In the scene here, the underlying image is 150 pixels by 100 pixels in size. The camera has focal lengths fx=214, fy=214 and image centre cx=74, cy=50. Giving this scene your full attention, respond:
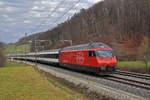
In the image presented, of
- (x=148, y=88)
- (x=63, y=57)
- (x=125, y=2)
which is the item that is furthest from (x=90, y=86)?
(x=125, y=2)

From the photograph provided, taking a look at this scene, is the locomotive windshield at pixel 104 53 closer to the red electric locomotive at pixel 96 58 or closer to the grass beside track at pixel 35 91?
A: the red electric locomotive at pixel 96 58

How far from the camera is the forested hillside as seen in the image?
74631 mm

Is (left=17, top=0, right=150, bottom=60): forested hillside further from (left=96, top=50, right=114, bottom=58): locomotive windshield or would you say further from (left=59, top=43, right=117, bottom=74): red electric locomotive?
(left=96, top=50, right=114, bottom=58): locomotive windshield

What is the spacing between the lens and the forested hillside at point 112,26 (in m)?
74.6

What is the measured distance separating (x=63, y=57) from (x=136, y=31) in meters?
52.0

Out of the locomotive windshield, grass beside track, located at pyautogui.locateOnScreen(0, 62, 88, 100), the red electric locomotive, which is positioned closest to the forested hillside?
the red electric locomotive

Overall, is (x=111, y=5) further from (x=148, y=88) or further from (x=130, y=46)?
(x=148, y=88)

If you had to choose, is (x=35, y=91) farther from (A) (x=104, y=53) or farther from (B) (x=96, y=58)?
(A) (x=104, y=53)

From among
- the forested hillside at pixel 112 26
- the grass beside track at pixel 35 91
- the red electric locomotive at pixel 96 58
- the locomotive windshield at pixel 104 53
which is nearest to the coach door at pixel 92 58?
the red electric locomotive at pixel 96 58

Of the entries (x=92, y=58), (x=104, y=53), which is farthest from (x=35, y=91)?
(x=104, y=53)

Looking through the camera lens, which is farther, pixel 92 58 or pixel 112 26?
pixel 112 26

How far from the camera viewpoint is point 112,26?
94.7 metres

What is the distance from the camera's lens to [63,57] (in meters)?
36.2

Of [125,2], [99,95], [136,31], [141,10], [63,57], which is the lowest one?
[99,95]
